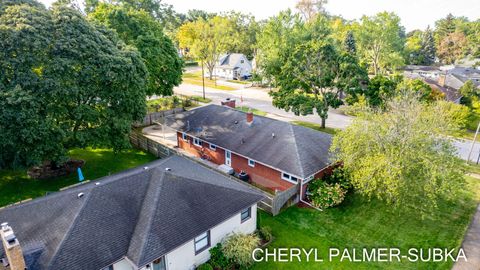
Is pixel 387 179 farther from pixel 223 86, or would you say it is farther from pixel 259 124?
pixel 223 86

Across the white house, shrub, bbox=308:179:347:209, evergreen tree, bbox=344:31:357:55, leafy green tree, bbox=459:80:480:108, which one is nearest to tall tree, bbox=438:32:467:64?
evergreen tree, bbox=344:31:357:55

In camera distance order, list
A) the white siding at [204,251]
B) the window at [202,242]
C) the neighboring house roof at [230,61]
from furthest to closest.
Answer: the neighboring house roof at [230,61]
the window at [202,242]
the white siding at [204,251]

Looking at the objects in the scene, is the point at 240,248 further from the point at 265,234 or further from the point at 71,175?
the point at 71,175

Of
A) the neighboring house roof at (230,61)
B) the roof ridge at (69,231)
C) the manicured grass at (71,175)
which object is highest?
the neighboring house roof at (230,61)

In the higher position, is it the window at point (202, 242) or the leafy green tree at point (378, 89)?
the leafy green tree at point (378, 89)

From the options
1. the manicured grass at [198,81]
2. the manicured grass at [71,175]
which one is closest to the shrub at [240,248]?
the manicured grass at [71,175]

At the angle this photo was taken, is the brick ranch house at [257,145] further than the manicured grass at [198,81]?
No

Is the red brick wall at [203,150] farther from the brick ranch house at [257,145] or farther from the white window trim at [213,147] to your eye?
the white window trim at [213,147]
